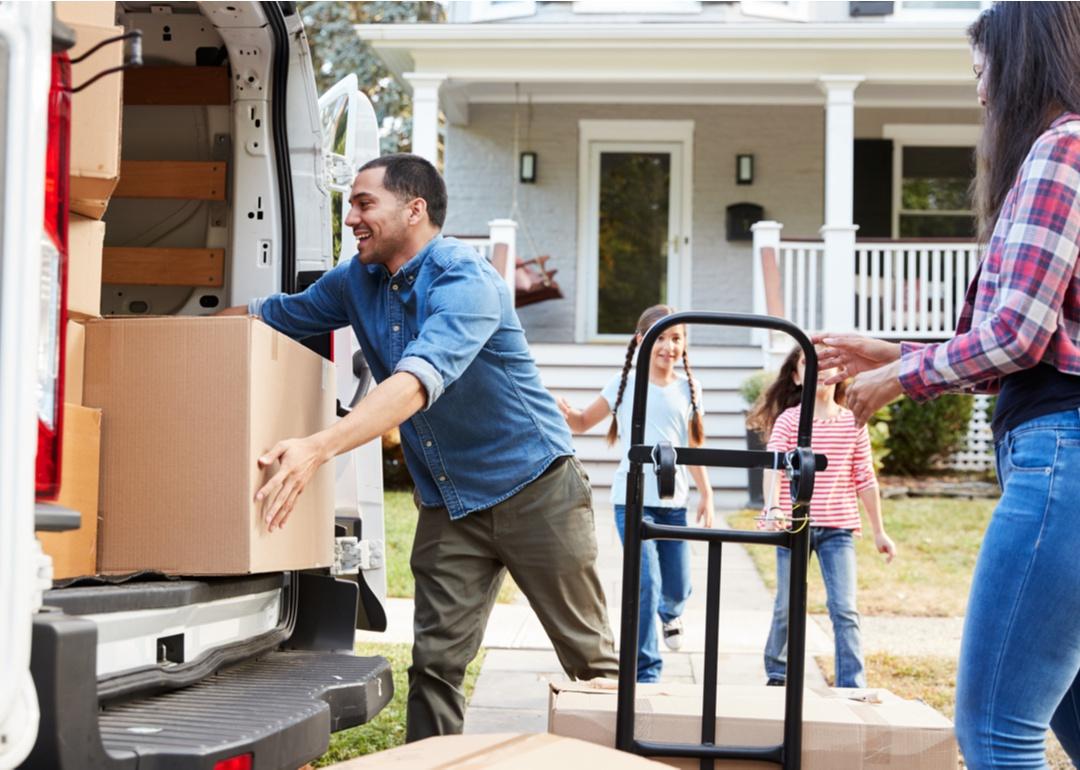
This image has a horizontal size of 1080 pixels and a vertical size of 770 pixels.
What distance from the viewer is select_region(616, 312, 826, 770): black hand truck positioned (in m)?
2.56

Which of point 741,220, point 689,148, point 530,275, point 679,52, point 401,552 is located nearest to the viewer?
point 401,552

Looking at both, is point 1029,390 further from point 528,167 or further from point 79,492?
point 528,167

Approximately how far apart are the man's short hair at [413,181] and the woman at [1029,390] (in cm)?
165

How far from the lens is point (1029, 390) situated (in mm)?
2262

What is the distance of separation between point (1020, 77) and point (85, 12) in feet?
5.56

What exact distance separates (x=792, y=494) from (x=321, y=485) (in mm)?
1216

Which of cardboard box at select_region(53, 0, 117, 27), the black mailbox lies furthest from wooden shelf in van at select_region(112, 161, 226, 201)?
the black mailbox

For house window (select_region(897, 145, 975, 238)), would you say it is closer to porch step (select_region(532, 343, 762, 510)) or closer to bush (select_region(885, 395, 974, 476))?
bush (select_region(885, 395, 974, 476))

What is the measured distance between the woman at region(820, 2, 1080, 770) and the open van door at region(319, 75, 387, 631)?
6.17 ft

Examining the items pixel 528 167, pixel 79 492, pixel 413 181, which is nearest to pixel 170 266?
pixel 413 181

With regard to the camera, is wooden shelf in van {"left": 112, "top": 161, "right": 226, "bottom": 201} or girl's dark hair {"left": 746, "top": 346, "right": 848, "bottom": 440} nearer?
wooden shelf in van {"left": 112, "top": 161, "right": 226, "bottom": 201}

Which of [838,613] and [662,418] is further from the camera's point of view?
[662,418]

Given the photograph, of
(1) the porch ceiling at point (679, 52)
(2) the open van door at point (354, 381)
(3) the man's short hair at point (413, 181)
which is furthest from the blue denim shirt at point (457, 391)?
(1) the porch ceiling at point (679, 52)

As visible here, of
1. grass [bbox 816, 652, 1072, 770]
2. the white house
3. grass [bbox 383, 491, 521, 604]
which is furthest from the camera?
the white house
